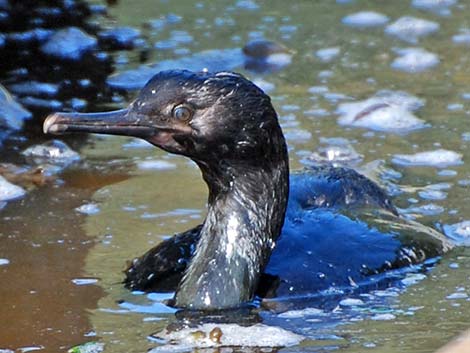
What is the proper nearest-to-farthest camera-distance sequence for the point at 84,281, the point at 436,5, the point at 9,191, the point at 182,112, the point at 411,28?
the point at 182,112 < the point at 84,281 < the point at 9,191 < the point at 411,28 < the point at 436,5

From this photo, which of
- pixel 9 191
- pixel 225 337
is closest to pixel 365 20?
pixel 9 191

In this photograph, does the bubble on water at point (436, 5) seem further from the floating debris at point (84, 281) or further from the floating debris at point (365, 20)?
the floating debris at point (84, 281)

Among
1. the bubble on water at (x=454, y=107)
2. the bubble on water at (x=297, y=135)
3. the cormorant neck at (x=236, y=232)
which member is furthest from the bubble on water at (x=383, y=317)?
the bubble on water at (x=454, y=107)

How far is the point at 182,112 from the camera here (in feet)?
14.5

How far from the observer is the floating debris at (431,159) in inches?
236

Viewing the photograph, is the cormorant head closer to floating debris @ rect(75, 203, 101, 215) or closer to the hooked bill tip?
the hooked bill tip

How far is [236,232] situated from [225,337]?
564mm

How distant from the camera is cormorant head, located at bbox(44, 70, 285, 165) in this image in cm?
441

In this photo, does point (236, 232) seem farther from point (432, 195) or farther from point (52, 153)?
point (52, 153)

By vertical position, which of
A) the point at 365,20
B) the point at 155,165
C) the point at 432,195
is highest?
the point at 365,20

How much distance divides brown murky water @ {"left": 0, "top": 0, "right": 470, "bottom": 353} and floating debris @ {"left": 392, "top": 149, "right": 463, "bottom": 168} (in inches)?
2.3

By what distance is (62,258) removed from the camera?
195 inches

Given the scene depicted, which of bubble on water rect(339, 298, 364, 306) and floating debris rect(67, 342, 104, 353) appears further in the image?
bubble on water rect(339, 298, 364, 306)

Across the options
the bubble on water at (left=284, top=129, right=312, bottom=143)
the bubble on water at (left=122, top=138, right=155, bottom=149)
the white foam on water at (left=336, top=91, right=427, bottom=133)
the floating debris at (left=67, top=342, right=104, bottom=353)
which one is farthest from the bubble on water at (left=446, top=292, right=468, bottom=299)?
the bubble on water at (left=122, top=138, right=155, bottom=149)
